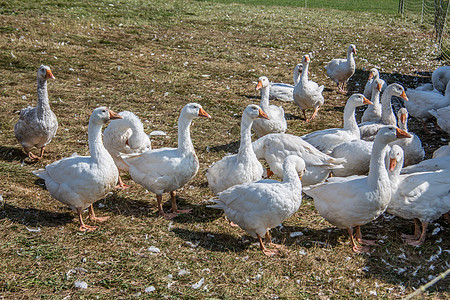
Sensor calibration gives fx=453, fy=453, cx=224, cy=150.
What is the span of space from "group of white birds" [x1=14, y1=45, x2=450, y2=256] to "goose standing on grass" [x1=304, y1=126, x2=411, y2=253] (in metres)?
0.01

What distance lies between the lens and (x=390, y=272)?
17.7 feet

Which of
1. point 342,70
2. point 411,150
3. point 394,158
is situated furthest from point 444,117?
point 342,70

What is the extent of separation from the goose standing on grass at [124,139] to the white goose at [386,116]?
4245mm

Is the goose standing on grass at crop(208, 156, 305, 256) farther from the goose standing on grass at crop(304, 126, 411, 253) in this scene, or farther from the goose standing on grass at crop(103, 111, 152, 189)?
the goose standing on grass at crop(103, 111, 152, 189)

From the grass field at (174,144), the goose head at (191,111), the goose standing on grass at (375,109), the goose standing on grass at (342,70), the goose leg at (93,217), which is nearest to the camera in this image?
the grass field at (174,144)

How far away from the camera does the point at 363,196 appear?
562cm

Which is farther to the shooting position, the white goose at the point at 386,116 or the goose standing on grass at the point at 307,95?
the goose standing on grass at the point at 307,95

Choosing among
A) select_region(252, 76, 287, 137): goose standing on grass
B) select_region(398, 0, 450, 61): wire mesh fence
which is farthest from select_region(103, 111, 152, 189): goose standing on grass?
select_region(398, 0, 450, 61): wire mesh fence

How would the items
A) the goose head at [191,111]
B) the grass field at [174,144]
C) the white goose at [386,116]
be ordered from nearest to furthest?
the grass field at [174,144] → the goose head at [191,111] → the white goose at [386,116]

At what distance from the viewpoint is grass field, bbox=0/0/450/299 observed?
5.07 metres

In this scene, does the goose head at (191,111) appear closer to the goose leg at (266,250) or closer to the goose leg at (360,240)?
the goose leg at (266,250)

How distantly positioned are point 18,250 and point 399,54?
15848 mm

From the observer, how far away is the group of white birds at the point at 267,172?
5.66m

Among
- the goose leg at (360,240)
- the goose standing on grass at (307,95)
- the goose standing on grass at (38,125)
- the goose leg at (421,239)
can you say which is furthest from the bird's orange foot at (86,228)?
the goose standing on grass at (307,95)
